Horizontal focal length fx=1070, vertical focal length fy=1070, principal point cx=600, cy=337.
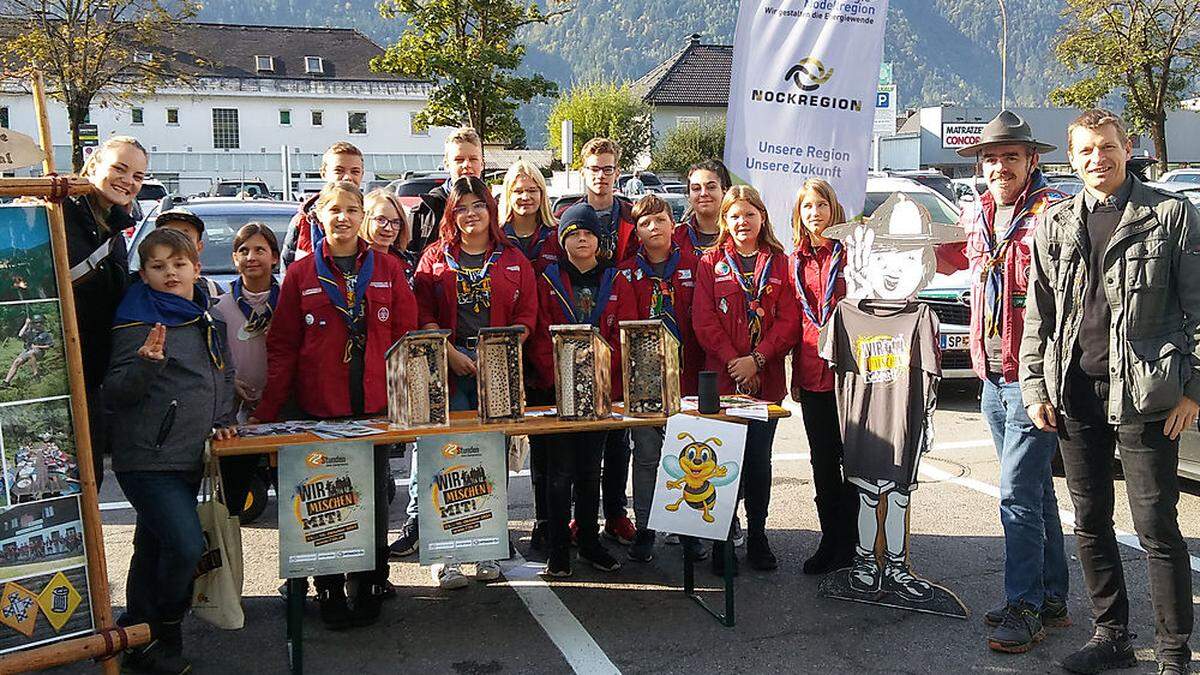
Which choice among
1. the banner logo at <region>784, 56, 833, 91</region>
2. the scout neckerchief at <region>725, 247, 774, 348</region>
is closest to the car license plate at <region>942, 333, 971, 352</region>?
the banner logo at <region>784, 56, 833, 91</region>

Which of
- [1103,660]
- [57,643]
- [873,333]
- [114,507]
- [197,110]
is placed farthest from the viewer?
[197,110]

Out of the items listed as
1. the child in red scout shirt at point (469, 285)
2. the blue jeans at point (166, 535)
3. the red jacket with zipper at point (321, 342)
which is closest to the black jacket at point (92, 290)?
the blue jeans at point (166, 535)

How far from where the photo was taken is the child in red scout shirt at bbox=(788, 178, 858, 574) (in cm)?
538

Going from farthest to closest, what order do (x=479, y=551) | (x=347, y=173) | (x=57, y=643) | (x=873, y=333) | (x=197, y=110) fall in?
(x=197, y=110) < (x=347, y=173) < (x=873, y=333) < (x=479, y=551) < (x=57, y=643)

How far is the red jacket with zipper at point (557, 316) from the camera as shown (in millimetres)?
5492

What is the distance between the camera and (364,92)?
67.9 m

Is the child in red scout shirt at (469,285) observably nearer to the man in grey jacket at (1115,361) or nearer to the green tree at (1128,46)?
the man in grey jacket at (1115,361)

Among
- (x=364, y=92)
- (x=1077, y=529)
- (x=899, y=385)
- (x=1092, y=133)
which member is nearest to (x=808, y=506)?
(x=899, y=385)

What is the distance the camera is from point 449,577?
5324mm

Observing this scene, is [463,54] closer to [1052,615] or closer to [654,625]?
[654,625]

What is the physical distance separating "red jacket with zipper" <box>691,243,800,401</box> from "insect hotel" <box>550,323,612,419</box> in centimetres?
87

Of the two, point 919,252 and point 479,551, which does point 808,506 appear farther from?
point 479,551

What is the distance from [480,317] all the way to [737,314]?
1.32 m

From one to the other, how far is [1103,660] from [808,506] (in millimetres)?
2604
